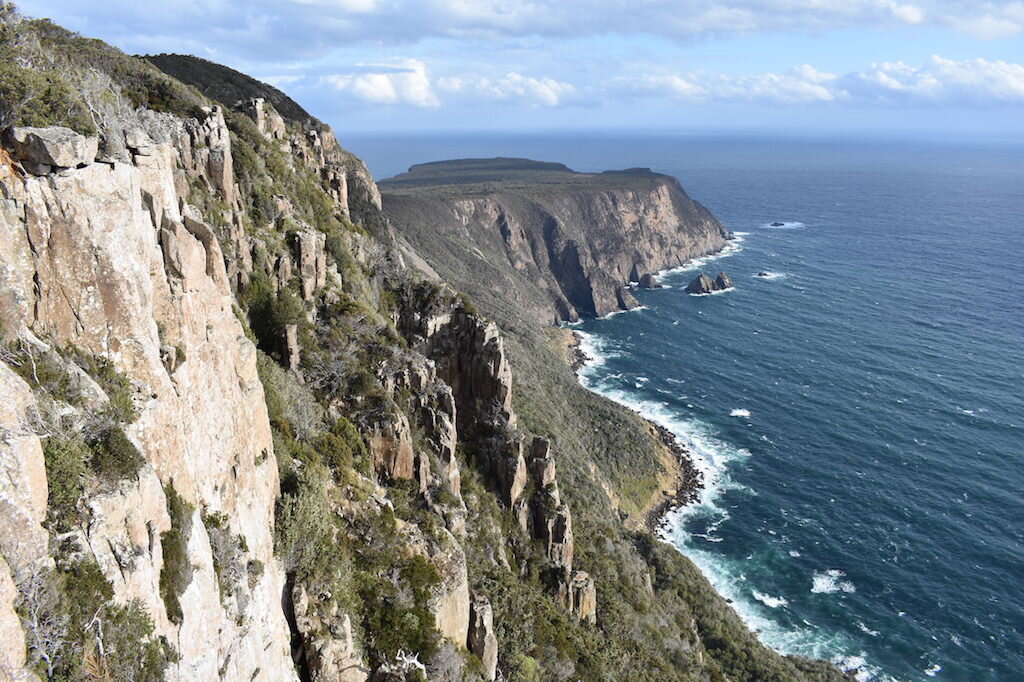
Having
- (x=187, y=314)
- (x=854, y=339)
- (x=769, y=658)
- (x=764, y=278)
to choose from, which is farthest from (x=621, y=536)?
(x=764, y=278)

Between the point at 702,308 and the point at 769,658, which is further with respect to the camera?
the point at 702,308

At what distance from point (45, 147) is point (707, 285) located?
586 ft

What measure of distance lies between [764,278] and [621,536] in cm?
14165

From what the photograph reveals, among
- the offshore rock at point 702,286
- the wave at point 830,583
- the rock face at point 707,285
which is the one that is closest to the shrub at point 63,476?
the wave at point 830,583

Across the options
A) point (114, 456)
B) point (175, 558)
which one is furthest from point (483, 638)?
point (114, 456)

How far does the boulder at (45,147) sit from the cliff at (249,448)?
7 cm

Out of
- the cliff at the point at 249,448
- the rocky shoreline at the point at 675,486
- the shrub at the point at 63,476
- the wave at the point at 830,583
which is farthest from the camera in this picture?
the rocky shoreline at the point at 675,486

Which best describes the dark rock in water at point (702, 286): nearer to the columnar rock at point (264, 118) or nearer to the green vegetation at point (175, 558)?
the columnar rock at point (264, 118)

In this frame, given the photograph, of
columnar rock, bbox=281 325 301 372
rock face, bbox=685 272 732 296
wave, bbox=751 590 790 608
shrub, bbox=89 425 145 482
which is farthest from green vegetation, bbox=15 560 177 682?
rock face, bbox=685 272 732 296

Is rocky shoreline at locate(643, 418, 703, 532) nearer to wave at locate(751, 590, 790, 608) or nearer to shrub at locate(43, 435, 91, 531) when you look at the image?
wave at locate(751, 590, 790, 608)

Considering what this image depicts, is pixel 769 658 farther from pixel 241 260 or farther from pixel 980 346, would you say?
pixel 980 346

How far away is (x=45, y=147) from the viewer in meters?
17.1

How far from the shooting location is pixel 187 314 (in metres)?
21.5

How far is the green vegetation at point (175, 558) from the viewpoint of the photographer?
56.3ft
